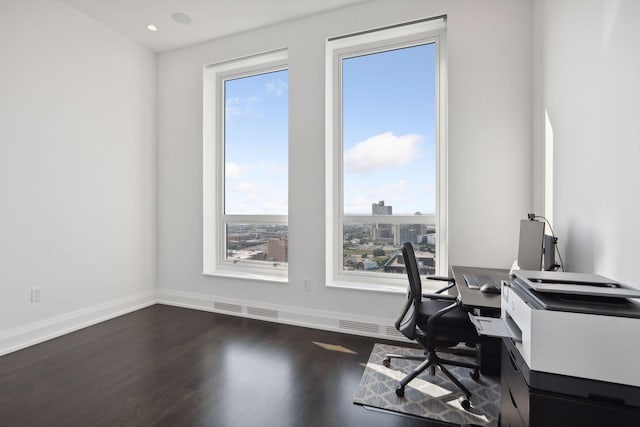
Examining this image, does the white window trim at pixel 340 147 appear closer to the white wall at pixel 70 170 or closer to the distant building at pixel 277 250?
the distant building at pixel 277 250

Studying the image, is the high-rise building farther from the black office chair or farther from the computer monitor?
the computer monitor

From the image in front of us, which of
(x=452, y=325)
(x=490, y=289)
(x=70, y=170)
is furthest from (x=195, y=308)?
(x=490, y=289)

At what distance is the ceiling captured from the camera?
3.19 m

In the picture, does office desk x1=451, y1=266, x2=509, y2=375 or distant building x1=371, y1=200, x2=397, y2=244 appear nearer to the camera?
office desk x1=451, y1=266, x2=509, y2=375

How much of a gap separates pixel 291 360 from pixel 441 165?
2402 millimetres

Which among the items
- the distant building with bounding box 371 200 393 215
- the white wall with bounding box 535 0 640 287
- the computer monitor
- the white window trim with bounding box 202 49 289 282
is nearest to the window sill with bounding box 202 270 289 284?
the white window trim with bounding box 202 49 289 282

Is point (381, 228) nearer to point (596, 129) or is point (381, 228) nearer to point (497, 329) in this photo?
point (596, 129)

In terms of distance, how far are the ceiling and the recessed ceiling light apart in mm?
36

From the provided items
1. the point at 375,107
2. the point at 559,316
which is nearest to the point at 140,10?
the point at 375,107

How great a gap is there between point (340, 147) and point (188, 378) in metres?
2.67

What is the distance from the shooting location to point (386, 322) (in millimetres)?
3088

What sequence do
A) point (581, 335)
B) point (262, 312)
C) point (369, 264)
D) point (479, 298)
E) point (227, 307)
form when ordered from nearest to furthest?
A: 1. point (581, 335)
2. point (479, 298)
3. point (369, 264)
4. point (262, 312)
5. point (227, 307)

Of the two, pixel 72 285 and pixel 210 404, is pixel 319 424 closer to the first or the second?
pixel 210 404

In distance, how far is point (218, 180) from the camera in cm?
419
